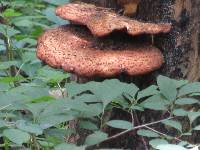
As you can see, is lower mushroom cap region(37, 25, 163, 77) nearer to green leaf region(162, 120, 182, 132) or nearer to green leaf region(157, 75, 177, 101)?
green leaf region(157, 75, 177, 101)

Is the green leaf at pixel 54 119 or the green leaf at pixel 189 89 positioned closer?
the green leaf at pixel 54 119

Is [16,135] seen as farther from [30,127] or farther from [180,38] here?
[180,38]

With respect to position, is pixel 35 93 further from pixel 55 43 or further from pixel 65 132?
pixel 55 43

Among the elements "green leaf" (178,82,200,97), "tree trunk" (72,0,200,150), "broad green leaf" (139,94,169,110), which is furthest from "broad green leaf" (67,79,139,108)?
"tree trunk" (72,0,200,150)

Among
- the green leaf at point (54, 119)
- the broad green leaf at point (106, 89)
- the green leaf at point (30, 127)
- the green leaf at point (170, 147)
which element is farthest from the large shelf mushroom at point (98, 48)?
the green leaf at point (170, 147)

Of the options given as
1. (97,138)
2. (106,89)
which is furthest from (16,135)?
(106,89)

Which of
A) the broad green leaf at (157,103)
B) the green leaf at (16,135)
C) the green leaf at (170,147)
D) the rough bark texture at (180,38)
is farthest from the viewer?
the rough bark texture at (180,38)

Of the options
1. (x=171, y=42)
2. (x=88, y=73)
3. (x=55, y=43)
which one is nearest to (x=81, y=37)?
(x=55, y=43)

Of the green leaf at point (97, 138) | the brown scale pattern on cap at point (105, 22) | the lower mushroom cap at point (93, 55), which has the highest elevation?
the brown scale pattern on cap at point (105, 22)

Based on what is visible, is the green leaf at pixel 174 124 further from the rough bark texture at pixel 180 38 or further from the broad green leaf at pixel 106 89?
the rough bark texture at pixel 180 38
